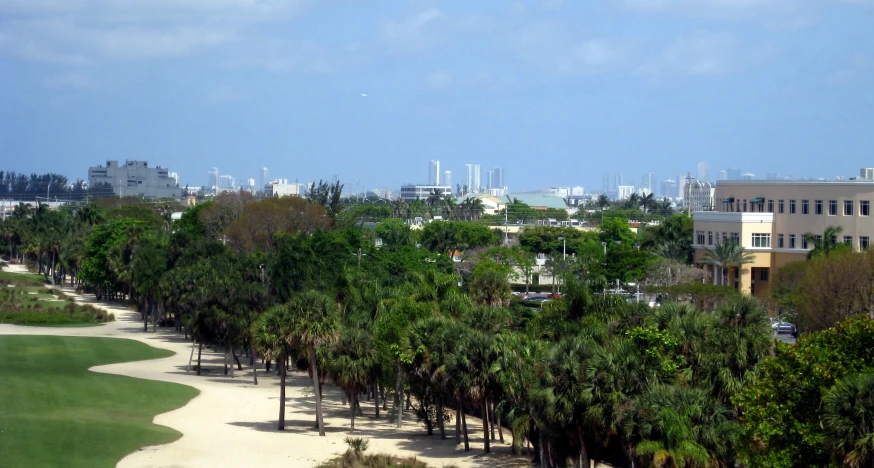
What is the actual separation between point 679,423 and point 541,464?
27.4 feet

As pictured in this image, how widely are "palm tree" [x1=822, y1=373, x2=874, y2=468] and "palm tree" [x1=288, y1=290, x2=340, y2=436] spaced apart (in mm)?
23471

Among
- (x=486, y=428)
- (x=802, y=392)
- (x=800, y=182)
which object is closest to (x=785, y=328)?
(x=800, y=182)

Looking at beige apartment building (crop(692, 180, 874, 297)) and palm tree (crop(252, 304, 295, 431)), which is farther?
beige apartment building (crop(692, 180, 874, 297))

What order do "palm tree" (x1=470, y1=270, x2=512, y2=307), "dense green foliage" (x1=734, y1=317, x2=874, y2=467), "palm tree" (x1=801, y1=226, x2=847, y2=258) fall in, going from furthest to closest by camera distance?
"palm tree" (x1=801, y1=226, x2=847, y2=258), "palm tree" (x1=470, y1=270, x2=512, y2=307), "dense green foliage" (x1=734, y1=317, x2=874, y2=467)

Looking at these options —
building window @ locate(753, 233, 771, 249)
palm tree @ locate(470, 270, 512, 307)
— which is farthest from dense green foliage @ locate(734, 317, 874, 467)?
building window @ locate(753, 233, 771, 249)

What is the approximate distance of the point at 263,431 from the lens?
144ft

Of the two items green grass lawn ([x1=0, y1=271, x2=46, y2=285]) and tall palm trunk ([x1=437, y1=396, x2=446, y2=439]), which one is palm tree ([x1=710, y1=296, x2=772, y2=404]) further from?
green grass lawn ([x1=0, y1=271, x2=46, y2=285])

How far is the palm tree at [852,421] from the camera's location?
2155 cm

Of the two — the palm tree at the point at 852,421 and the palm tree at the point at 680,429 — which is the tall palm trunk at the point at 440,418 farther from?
the palm tree at the point at 852,421

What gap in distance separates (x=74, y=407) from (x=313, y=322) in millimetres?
12629

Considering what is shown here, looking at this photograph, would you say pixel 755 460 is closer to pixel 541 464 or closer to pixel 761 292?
pixel 541 464

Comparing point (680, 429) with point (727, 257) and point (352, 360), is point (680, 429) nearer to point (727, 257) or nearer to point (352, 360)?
point (352, 360)

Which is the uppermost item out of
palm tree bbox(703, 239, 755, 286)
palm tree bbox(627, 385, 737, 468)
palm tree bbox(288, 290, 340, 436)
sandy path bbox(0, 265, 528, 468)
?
palm tree bbox(703, 239, 755, 286)

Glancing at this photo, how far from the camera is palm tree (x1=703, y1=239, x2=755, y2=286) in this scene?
7481cm
